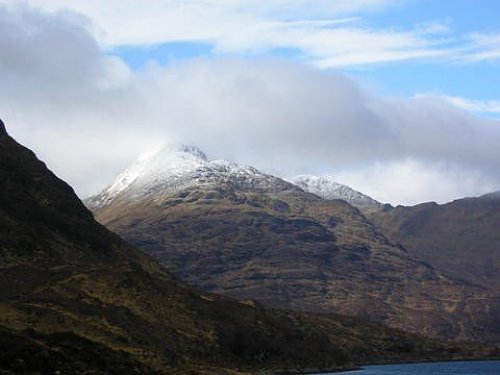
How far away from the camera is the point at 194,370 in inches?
7544

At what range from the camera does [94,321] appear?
648ft

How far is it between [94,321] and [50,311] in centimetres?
1224

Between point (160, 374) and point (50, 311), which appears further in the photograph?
point (50, 311)

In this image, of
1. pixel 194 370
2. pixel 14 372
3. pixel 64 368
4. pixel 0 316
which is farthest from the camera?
pixel 194 370

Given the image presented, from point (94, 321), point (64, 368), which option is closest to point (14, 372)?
point (64, 368)

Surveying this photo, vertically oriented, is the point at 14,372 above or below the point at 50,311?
below

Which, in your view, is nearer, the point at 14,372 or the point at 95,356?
the point at 14,372

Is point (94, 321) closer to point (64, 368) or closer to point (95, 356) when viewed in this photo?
point (95, 356)

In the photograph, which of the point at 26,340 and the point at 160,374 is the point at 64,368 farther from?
the point at 160,374

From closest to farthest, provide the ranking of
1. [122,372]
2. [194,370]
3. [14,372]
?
[14,372], [122,372], [194,370]

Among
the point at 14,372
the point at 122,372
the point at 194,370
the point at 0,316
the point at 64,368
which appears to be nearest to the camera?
the point at 14,372

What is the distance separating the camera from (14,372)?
14300cm

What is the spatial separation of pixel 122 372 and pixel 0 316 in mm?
30845

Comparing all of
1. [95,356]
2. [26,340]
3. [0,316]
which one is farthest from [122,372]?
[0,316]
